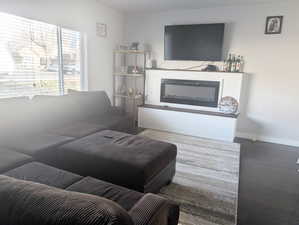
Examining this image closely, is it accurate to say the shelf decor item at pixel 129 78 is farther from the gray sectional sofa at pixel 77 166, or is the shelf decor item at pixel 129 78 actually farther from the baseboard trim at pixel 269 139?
the baseboard trim at pixel 269 139

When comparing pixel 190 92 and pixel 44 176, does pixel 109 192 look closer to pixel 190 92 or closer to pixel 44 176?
pixel 44 176

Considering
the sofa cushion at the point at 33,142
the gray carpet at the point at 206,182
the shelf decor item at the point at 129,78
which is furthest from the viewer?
the shelf decor item at the point at 129,78

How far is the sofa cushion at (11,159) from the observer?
5.98ft

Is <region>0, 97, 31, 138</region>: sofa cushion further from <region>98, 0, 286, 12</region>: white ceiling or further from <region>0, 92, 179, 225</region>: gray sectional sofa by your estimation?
<region>98, 0, 286, 12</region>: white ceiling

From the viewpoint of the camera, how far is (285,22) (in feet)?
12.4

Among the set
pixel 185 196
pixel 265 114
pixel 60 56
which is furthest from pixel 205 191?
pixel 60 56

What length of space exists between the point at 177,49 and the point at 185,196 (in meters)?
3.18

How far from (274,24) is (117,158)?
144 inches

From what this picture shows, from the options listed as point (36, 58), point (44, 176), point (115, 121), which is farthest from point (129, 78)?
point (44, 176)

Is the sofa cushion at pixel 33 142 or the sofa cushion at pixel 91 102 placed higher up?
the sofa cushion at pixel 91 102

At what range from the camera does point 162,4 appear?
418 cm

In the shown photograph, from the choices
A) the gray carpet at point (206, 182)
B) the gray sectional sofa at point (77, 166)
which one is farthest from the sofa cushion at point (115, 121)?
the gray carpet at point (206, 182)

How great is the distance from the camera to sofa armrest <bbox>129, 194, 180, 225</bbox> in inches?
44.0

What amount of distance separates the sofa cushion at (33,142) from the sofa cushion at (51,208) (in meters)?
1.48
